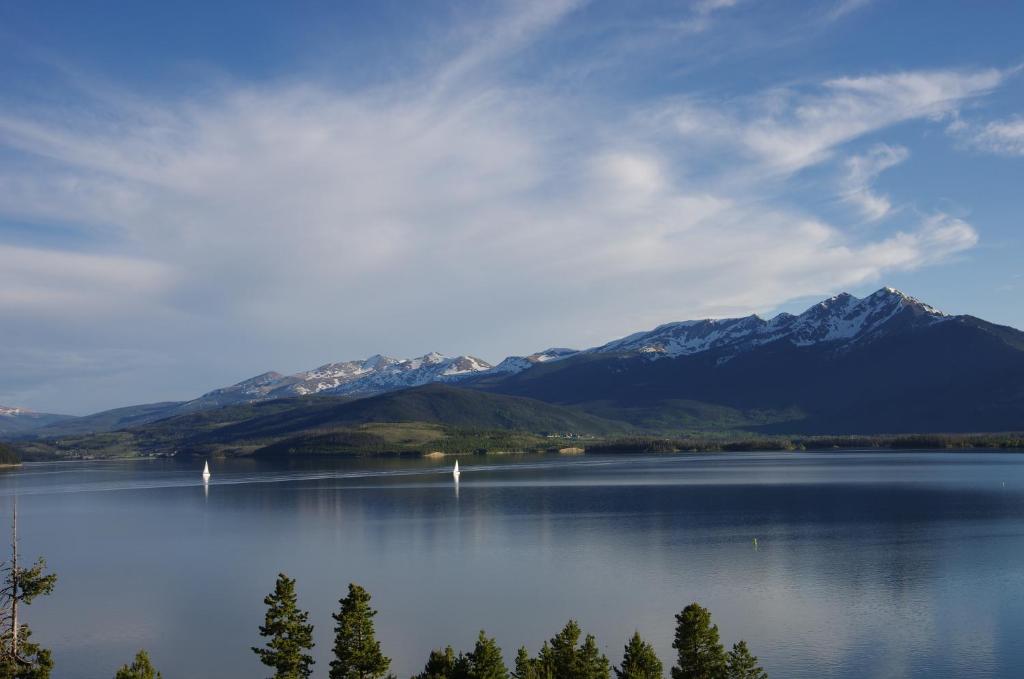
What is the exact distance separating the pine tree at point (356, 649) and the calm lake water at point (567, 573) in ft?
35.7

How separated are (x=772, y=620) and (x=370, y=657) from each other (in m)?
30.1

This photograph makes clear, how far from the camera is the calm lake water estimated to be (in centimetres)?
5341

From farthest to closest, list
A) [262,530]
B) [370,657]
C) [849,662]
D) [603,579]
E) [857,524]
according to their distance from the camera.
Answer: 1. [262,530]
2. [857,524]
3. [603,579]
4. [849,662]
5. [370,657]

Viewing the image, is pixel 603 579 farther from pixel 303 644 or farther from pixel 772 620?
pixel 303 644

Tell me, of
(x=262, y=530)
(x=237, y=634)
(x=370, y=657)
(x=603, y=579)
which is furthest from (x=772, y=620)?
(x=262, y=530)

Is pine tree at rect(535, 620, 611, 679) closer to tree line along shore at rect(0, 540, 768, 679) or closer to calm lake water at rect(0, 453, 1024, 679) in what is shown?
tree line along shore at rect(0, 540, 768, 679)

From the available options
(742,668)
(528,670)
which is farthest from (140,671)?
(742,668)

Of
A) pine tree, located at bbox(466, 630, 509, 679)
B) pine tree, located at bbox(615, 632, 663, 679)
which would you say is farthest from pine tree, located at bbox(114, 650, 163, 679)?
pine tree, located at bbox(615, 632, 663, 679)

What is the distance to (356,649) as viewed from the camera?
126 feet

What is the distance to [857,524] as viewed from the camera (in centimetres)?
10225

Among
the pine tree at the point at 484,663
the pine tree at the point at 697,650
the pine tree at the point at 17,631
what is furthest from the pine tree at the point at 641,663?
the pine tree at the point at 17,631

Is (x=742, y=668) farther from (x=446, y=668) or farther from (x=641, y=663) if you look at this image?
(x=446, y=668)

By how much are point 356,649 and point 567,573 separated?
126ft

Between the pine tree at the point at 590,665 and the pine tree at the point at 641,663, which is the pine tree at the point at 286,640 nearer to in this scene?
the pine tree at the point at 590,665
